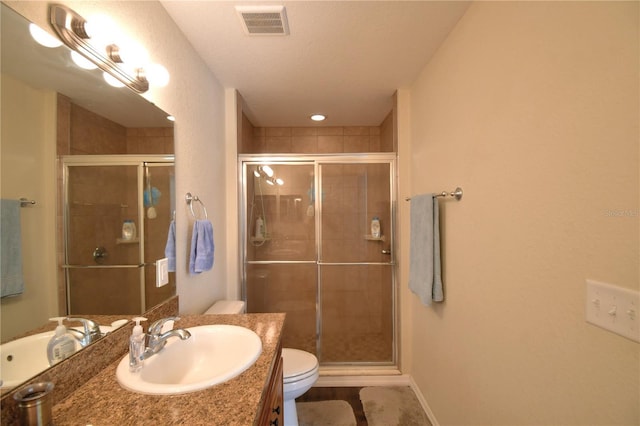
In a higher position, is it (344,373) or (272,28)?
(272,28)

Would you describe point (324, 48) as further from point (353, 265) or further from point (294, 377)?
point (294, 377)

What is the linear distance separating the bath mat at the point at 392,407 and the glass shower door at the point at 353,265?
298 millimetres

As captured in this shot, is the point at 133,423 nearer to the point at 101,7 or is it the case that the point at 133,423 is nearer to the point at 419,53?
the point at 101,7

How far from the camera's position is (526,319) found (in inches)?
37.1

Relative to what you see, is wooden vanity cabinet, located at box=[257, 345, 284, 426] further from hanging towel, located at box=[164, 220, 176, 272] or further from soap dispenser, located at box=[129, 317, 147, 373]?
hanging towel, located at box=[164, 220, 176, 272]

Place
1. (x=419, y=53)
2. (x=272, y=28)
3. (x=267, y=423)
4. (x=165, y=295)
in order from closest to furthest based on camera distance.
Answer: (x=267, y=423) < (x=165, y=295) < (x=272, y=28) < (x=419, y=53)

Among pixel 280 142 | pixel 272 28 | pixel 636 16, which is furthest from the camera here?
pixel 280 142

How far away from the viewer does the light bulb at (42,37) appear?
0.71 meters

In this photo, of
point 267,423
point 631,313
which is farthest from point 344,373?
point 631,313

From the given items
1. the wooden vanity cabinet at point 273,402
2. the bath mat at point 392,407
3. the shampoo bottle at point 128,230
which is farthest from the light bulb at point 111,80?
the bath mat at point 392,407

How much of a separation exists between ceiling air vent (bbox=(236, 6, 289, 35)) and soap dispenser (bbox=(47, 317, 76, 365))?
4.82 feet

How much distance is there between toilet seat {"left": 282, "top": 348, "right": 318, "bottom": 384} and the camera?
1.53 m

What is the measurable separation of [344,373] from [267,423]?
5.07 feet

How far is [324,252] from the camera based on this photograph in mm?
2396
